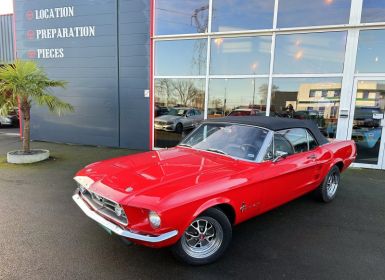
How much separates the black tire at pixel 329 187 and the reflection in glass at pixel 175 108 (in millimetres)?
4682

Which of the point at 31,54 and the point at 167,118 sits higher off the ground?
the point at 31,54

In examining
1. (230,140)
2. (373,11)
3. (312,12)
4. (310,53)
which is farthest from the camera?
(310,53)

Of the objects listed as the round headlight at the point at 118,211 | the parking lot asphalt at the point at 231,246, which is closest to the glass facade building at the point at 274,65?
the parking lot asphalt at the point at 231,246

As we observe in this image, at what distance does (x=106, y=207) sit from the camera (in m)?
2.90

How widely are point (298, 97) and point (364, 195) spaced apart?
3.39 meters

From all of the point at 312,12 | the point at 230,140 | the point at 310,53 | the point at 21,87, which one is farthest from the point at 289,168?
the point at 21,87

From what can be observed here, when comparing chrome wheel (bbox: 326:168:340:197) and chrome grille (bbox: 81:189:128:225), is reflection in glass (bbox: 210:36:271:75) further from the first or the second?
chrome grille (bbox: 81:189:128:225)

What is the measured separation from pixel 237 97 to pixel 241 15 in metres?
2.36

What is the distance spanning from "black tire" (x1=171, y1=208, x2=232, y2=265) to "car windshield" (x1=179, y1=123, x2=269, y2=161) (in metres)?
0.95

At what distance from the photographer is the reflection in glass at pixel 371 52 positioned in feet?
22.9

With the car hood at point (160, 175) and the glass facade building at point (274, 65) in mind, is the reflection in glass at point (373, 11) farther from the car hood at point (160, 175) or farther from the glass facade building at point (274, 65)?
the car hood at point (160, 175)

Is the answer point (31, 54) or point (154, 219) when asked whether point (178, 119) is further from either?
point (154, 219)

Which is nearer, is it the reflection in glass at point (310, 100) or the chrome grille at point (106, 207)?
the chrome grille at point (106, 207)

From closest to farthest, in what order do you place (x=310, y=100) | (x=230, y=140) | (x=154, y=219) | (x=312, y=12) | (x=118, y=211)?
(x=154, y=219) < (x=118, y=211) < (x=230, y=140) < (x=312, y=12) < (x=310, y=100)
